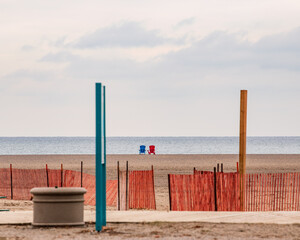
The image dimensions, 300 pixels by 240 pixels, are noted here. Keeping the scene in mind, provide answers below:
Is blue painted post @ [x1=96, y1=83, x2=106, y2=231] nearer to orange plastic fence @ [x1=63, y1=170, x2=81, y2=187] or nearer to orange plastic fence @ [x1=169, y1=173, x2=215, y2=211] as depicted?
orange plastic fence @ [x1=169, y1=173, x2=215, y2=211]

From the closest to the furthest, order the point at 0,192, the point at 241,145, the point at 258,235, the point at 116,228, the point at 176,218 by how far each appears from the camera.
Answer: the point at 258,235 → the point at 116,228 → the point at 176,218 → the point at 241,145 → the point at 0,192

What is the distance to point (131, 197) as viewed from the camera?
22109 mm

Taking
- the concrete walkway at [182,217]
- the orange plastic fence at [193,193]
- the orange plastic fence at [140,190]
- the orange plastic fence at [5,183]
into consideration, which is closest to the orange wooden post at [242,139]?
the orange plastic fence at [193,193]

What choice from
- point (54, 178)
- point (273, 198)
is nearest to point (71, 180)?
point (54, 178)

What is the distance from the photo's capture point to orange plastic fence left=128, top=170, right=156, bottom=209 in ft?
72.3

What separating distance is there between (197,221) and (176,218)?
73cm

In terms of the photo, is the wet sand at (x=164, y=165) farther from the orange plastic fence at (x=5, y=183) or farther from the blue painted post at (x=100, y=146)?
the blue painted post at (x=100, y=146)

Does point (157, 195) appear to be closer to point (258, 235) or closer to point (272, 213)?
point (272, 213)

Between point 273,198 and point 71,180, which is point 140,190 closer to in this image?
point 71,180

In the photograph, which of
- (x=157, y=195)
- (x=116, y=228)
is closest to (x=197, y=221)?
(x=116, y=228)

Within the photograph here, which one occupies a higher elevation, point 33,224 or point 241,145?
point 241,145

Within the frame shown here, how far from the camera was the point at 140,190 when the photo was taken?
22125 millimetres

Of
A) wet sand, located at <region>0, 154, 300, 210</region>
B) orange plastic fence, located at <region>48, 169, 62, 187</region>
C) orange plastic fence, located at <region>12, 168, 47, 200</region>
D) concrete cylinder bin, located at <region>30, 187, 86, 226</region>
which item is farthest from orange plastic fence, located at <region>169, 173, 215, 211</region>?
orange plastic fence, located at <region>12, 168, 47, 200</region>

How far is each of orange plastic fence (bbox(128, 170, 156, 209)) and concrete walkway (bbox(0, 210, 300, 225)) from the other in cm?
427
